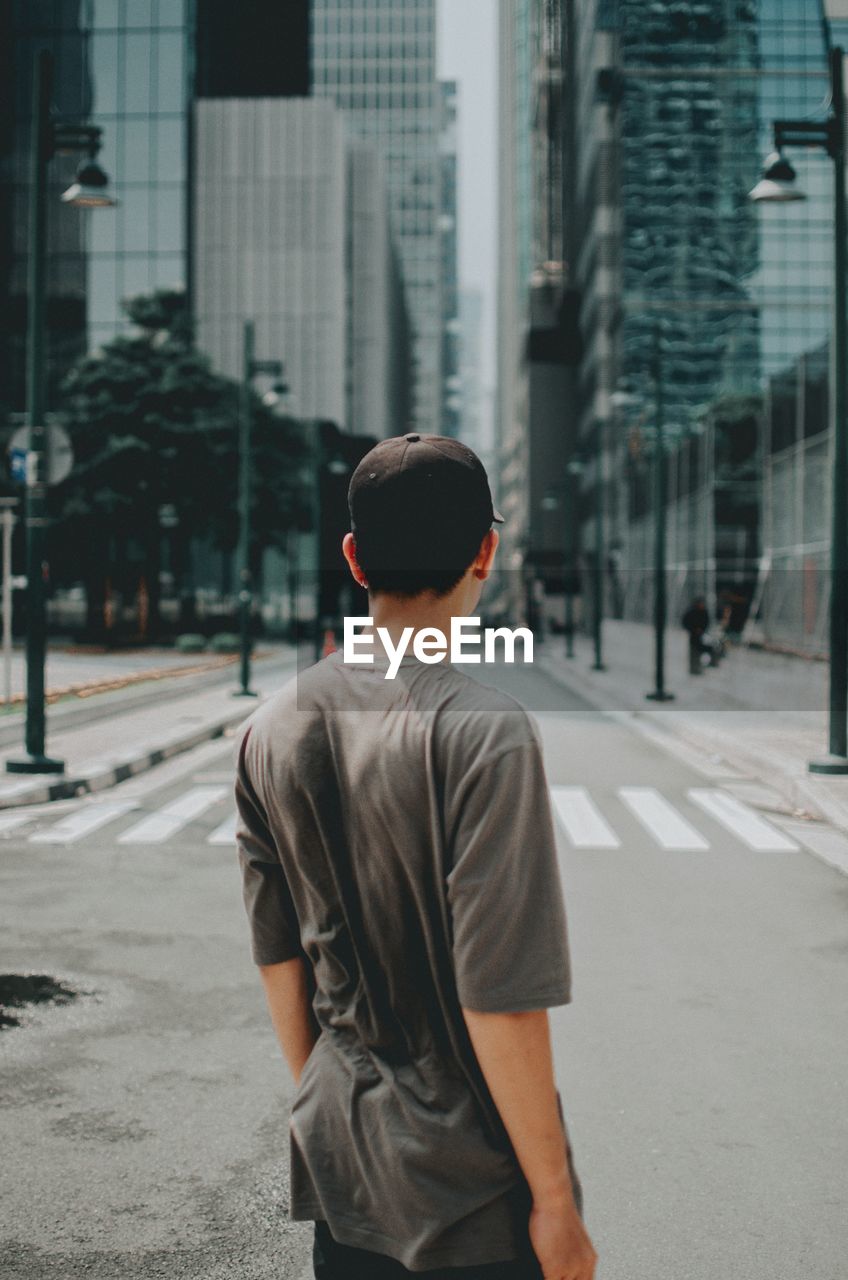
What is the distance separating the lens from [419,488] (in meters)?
A: 2.05

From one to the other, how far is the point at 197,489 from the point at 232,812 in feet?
121

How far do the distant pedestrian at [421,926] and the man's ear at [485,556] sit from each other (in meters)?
0.03

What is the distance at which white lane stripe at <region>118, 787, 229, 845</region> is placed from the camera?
10.9 m

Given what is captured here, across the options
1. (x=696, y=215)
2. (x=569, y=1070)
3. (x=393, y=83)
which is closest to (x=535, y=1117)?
(x=569, y=1070)

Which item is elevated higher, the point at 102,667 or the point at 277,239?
the point at 277,239

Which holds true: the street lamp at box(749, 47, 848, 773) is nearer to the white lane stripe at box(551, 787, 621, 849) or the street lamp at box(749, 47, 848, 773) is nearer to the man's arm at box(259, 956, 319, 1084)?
the white lane stripe at box(551, 787, 621, 849)

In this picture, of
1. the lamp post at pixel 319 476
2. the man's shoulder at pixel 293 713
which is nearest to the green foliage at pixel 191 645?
the lamp post at pixel 319 476

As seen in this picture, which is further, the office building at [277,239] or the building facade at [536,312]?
the building facade at [536,312]

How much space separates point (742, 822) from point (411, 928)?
10291 mm

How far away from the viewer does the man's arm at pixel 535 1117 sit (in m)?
1.93

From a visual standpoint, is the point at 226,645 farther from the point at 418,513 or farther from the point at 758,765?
the point at 418,513

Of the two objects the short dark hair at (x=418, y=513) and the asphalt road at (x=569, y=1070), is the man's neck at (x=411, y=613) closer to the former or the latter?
the short dark hair at (x=418, y=513)

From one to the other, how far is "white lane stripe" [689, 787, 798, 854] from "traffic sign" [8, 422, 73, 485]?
279 inches

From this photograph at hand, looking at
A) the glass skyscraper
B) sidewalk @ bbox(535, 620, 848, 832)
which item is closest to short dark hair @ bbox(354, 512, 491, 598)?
sidewalk @ bbox(535, 620, 848, 832)
